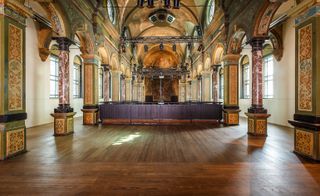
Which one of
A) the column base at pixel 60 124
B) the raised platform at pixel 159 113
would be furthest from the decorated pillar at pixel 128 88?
the column base at pixel 60 124

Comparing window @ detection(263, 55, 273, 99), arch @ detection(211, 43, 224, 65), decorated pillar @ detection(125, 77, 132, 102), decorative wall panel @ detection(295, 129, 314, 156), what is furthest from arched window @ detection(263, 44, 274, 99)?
decorated pillar @ detection(125, 77, 132, 102)

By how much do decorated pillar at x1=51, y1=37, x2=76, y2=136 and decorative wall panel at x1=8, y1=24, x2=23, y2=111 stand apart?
251 centimetres

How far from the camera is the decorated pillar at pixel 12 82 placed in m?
4.34

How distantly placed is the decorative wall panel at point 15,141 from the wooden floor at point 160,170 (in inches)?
10.5

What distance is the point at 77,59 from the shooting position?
14000mm

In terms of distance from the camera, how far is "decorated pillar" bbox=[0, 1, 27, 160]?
4340 mm

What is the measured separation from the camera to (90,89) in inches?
401

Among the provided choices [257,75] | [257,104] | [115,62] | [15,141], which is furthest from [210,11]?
[15,141]

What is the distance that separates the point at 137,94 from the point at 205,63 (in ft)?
46.6

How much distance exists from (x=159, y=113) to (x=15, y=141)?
6953mm

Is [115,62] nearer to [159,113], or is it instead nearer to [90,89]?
[90,89]

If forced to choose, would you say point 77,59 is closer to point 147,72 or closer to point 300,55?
point 147,72

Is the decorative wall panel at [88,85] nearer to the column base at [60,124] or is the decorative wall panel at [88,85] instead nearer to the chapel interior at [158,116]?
the chapel interior at [158,116]

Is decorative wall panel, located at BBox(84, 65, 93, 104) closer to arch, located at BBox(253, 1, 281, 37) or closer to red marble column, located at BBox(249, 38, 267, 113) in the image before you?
red marble column, located at BBox(249, 38, 267, 113)
